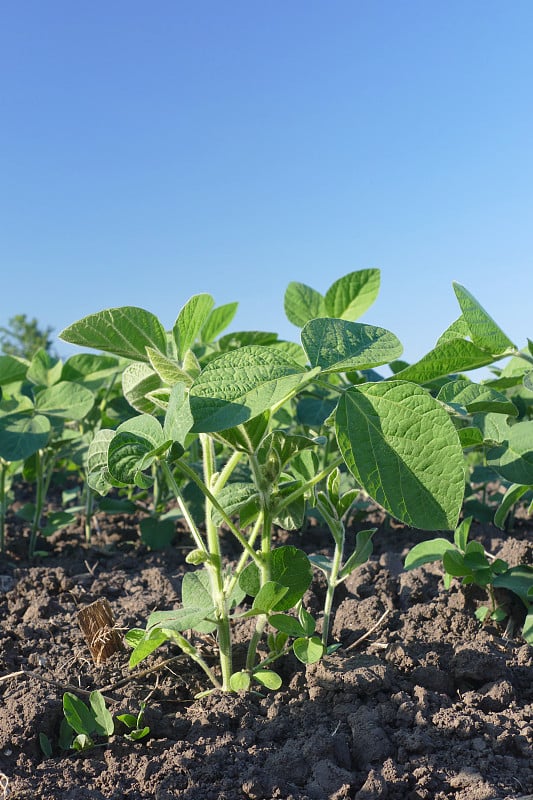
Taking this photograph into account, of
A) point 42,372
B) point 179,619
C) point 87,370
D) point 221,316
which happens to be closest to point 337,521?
point 179,619

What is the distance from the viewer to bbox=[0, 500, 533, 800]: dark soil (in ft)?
Answer: 4.28

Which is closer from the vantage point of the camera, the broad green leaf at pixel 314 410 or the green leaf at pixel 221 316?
the green leaf at pixel 221 316

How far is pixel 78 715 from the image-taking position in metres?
1.48

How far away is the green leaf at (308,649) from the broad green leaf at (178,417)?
0.57m

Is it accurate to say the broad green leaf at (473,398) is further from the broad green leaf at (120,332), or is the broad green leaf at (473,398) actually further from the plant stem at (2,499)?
the plant stem at (2,499)

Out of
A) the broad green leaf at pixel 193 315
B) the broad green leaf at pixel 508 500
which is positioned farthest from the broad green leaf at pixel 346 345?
the broad green leaf at pixel 508 500

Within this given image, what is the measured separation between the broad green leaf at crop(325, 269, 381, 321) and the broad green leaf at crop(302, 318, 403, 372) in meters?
0.64

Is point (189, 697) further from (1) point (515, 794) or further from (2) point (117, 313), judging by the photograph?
(2) point (117, 313)

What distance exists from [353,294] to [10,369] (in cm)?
152

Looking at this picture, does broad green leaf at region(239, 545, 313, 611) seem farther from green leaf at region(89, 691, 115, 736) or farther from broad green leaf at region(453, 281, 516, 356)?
broad green leaf at region(453, 281, 516, 356)

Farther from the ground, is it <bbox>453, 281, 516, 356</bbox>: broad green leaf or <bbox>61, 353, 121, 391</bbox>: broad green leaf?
<bbox>61, 353, 121, 391</bbox>: broad green leaf

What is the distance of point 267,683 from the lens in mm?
1493

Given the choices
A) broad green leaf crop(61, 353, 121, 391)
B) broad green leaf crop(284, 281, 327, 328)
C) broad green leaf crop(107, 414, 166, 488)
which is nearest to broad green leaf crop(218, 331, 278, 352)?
broad green leaf crop(284, 281, 327, 328)

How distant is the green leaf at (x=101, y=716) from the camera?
1464 mm
